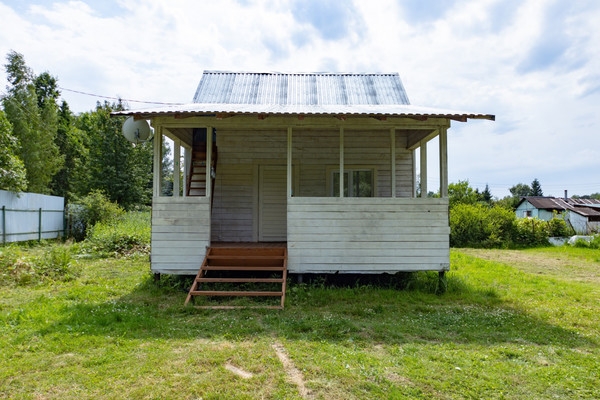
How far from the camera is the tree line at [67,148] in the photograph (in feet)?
73.0

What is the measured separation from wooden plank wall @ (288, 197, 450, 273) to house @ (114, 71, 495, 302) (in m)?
0.02

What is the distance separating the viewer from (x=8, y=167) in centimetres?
1404

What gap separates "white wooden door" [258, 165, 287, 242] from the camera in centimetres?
892

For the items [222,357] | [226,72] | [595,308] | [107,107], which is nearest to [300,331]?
[222,357]

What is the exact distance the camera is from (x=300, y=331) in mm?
4562

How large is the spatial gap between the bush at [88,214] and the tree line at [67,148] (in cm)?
240

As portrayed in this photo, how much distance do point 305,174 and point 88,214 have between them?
1265cm

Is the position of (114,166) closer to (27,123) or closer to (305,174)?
(27,123)

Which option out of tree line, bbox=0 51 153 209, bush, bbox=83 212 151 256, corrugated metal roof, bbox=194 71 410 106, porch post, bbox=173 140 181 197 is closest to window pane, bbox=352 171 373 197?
corrugated metal roof, bbox=194 71 410 106

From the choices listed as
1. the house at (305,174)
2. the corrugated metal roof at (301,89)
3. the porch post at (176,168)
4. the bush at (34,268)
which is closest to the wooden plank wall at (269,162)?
the house at (305,174)

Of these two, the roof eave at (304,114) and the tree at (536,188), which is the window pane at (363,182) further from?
the tree at (536,188)

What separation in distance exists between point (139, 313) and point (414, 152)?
23.7 ft

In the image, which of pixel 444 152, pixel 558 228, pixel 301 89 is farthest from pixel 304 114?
pixel 558 228

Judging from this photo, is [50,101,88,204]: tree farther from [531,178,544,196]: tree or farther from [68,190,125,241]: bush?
[531,178,544,196]: tree
